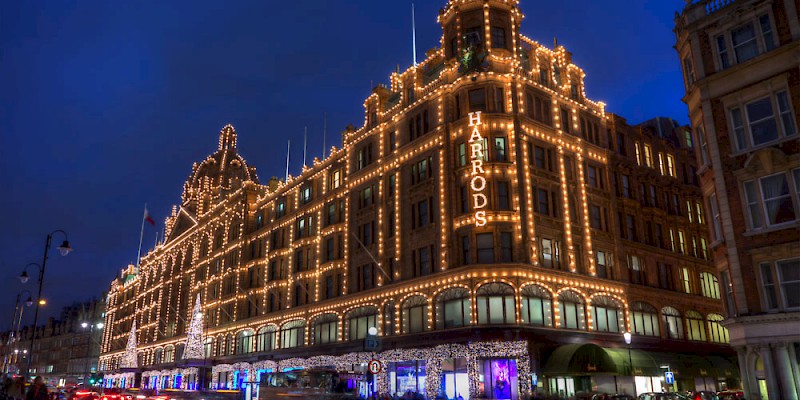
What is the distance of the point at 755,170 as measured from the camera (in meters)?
27.2

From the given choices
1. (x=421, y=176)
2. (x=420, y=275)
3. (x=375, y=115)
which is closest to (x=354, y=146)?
(x=375, y=115)

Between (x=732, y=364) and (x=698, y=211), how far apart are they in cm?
1387

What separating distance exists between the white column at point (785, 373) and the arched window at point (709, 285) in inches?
1249

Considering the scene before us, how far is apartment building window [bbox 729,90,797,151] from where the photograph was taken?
88.2 feet

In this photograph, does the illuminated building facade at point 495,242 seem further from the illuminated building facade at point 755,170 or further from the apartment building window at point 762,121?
the apartment building window at point 762,121

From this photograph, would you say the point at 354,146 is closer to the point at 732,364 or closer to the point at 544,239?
the point at 544,239

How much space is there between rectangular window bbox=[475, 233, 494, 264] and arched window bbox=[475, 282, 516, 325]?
164 centimetres

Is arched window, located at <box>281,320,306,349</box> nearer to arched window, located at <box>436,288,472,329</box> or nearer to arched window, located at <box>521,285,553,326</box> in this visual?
arched window, located at <box>436,288,472,329</box>

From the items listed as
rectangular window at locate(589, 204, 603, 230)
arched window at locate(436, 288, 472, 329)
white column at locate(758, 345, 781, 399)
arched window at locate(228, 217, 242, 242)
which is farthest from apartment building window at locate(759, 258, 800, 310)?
arched window at locate(228, 217, 242, 242)

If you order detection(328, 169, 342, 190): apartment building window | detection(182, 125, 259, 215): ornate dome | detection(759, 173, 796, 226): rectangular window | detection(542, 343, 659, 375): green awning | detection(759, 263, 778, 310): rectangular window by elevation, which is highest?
detection(182, 125, 259, 215): ornate dome

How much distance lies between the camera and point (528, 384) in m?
38.0

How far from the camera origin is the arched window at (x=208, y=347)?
258 feet

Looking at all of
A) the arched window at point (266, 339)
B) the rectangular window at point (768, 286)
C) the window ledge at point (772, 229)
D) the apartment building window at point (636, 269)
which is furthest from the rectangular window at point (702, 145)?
the arched window at point (266, 339)

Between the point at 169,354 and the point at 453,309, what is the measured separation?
63.3 meters
